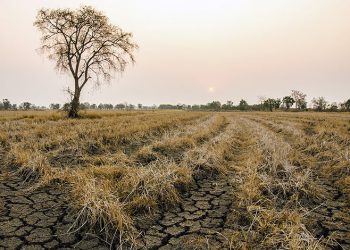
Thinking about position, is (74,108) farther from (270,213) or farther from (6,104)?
(6,104)

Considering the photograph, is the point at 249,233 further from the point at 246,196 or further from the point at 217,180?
the point at 217,180

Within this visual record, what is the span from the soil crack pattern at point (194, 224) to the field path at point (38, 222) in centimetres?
60

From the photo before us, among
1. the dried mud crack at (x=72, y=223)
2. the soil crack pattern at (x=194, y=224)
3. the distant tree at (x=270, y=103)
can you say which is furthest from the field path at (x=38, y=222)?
the distant tree at (x=270, y=103)

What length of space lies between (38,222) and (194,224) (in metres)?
1.75

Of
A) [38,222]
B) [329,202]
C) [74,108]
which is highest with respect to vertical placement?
[74,108]

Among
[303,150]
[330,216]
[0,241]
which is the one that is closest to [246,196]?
[330,216]

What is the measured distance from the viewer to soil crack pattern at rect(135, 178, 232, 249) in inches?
111

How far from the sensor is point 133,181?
4.09 meters

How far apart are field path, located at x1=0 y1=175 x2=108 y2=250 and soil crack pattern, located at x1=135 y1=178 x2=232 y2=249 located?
60 cm

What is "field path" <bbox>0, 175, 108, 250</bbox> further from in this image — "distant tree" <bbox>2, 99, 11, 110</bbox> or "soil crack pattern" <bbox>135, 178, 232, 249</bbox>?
"distant tree" <bbox>2, 99, 11, 110</bbox>

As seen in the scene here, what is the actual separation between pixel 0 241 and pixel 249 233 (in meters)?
2.44

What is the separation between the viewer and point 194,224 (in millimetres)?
3291

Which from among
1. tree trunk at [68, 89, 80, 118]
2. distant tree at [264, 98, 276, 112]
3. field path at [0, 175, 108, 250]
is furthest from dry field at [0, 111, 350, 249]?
distant tree at [264, 98, 276, 112]

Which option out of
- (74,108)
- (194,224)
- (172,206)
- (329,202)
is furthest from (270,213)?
(74,108)
